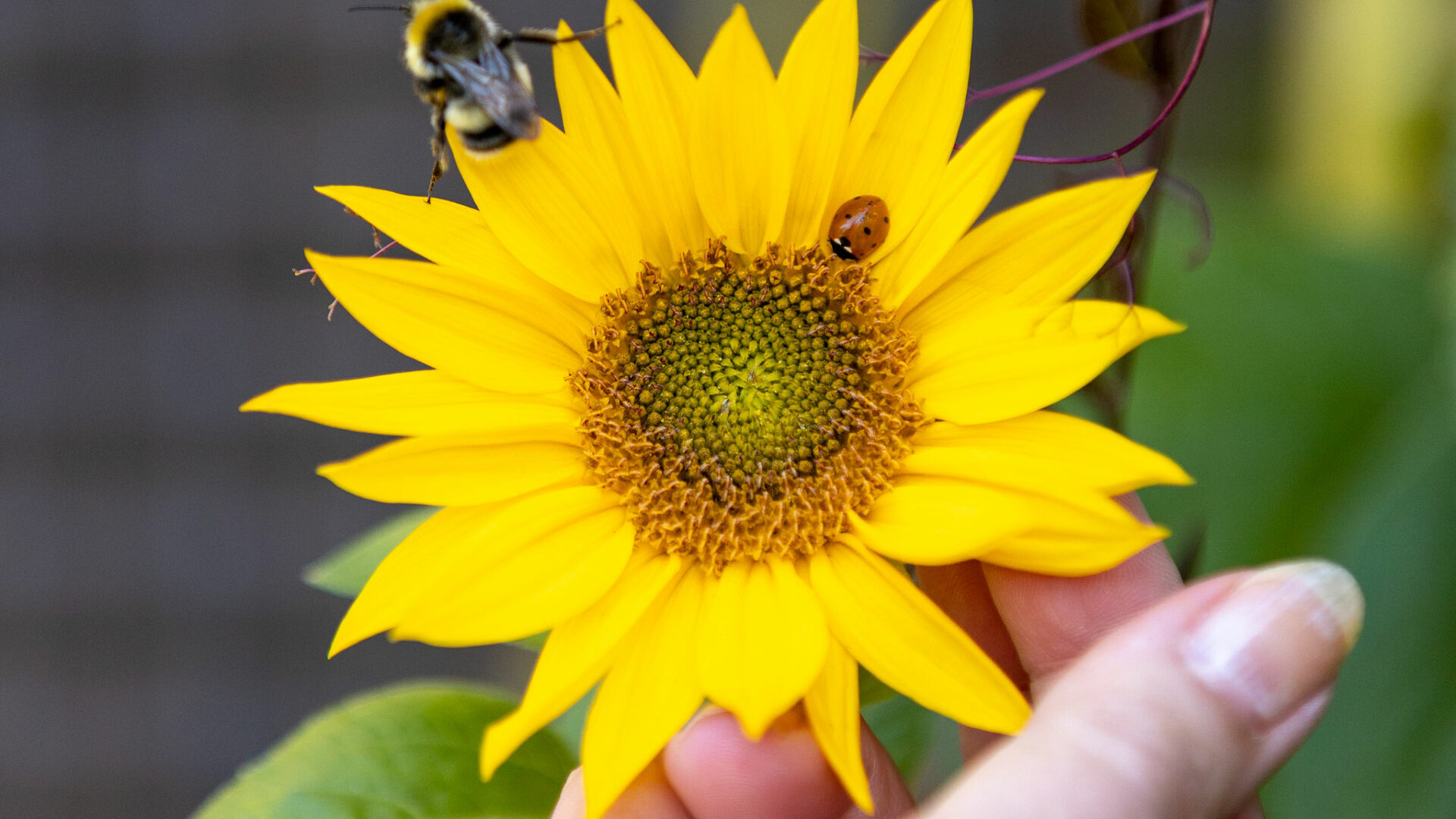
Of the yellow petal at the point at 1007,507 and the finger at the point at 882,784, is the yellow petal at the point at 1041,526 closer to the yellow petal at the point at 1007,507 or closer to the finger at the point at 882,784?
the yellow petal at the point at 1007,507

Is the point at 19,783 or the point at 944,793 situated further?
the point at 19,783

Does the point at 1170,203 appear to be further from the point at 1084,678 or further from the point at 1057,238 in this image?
the point at 1084,678

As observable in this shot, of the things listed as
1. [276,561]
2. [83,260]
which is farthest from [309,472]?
[83,260]

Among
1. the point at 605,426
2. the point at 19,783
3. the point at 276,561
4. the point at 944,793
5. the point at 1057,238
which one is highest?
the point at 1057,238

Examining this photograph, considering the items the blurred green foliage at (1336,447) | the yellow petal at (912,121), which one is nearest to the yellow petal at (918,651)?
the yellow petal at (912,121)

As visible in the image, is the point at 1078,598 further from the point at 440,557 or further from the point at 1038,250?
the point at 440,557

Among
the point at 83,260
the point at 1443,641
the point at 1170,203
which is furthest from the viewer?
the point at 83,260

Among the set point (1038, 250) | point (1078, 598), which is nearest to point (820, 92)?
point (1038, 250)

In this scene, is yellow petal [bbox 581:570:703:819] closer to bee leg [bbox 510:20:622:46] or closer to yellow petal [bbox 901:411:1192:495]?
yellow petal [bbox 901:411:1192:495]

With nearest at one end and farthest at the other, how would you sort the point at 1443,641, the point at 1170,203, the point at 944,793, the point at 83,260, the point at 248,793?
the point at 944,793, the point at 248,793, the point at 1443,641, the point at 1170,203, the point at 83,260
